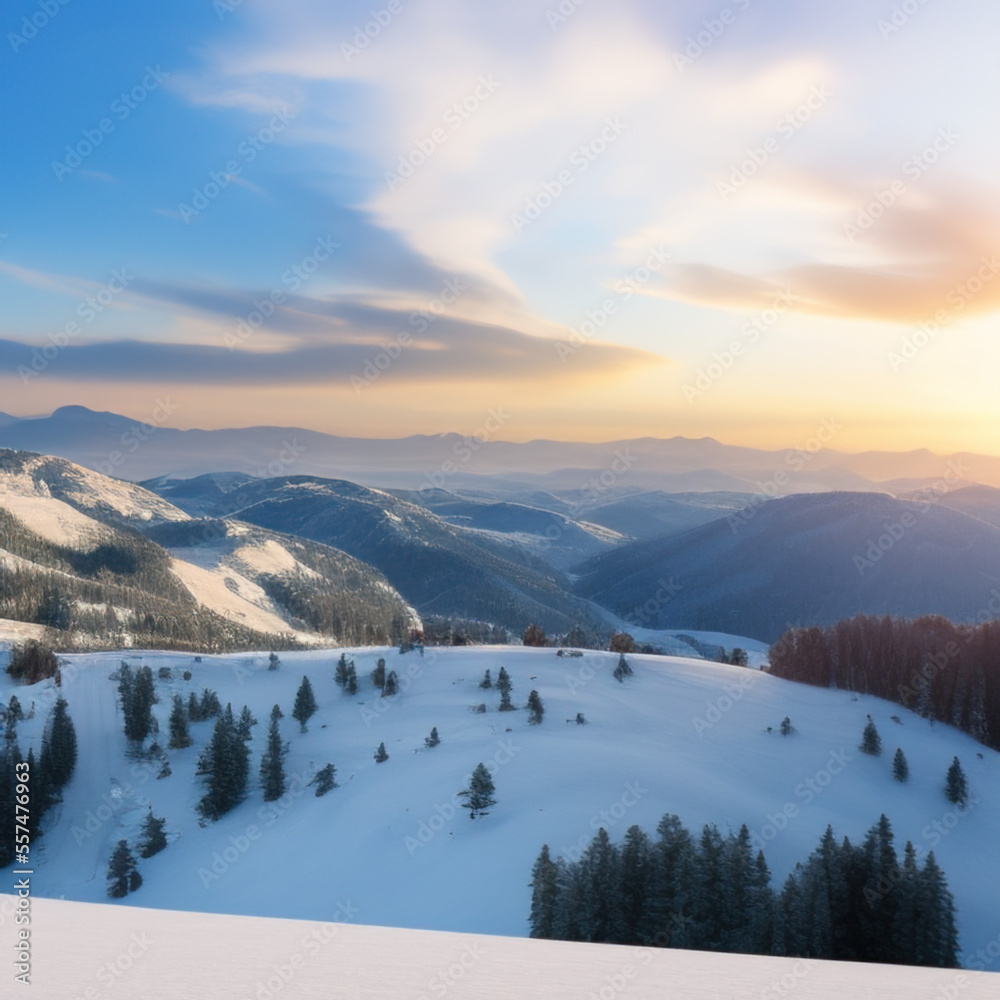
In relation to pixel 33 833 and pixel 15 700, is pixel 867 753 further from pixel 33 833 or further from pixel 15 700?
pixel 15 700

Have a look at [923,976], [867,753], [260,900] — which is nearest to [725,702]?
[867,753]

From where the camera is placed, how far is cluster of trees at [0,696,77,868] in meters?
49.1

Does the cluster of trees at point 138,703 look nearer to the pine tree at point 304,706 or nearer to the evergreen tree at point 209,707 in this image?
the evergreen tree at point 209,707

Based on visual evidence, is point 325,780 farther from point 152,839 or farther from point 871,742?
point 871,742

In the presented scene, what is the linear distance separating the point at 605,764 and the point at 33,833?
47091 millimetres

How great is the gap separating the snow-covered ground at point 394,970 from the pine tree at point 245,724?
52952mm

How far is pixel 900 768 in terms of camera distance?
59.0 m

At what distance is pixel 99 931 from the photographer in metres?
10.8

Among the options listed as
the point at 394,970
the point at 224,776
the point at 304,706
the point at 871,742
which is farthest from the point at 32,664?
the point at 871,742

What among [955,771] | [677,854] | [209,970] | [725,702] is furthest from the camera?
[725,702]

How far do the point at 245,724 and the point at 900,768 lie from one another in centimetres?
6226

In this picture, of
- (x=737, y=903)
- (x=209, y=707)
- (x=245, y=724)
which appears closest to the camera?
(x=737, y=903)

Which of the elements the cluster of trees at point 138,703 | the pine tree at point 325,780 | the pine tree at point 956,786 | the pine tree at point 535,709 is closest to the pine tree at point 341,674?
the pine tree at point 325,780

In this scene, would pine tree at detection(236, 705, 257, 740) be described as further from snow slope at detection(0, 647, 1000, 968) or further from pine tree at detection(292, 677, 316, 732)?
pine tree at detection(292, 677, 316, 732)
